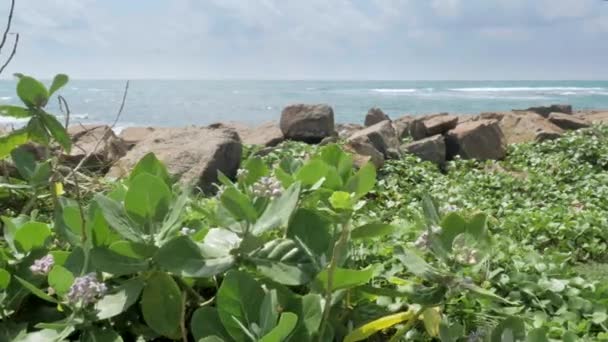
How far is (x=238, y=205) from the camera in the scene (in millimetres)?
823

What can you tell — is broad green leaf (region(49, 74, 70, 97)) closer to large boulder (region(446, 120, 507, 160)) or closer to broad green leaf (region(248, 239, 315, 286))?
broad green leaf (region(248, 239, 315, 286))

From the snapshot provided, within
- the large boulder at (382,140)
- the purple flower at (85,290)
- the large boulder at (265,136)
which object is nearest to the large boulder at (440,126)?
the large boulder at (382,140)

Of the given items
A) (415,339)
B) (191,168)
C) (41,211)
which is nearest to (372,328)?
(415,339)

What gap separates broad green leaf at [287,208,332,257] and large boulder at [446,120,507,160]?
686 cm

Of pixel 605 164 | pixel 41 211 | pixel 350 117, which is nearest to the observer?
pixel 41 211

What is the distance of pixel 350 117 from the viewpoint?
29406 millimetres

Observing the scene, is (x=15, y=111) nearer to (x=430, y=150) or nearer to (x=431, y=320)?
(x=431, y=320)

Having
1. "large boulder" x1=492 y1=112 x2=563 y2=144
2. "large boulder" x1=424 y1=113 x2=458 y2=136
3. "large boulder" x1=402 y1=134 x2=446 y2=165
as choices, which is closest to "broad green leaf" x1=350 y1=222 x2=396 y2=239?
"large boulder" x1=402 y1=134 x2=446 y2=165

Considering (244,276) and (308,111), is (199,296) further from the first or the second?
(308,111)

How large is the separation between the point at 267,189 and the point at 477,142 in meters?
7.05

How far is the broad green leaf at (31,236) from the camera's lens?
3.22 ft

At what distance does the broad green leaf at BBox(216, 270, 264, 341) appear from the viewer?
78 cm

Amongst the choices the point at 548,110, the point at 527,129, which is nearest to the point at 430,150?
the point at 527,129

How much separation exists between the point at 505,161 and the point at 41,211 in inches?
253
